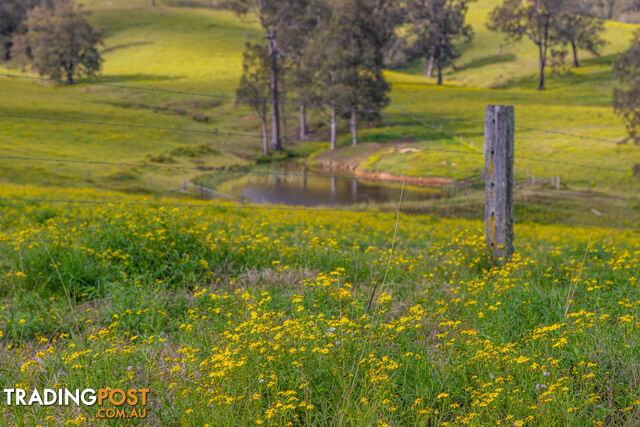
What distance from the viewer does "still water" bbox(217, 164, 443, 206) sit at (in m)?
38.1

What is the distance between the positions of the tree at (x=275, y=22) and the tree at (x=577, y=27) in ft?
164

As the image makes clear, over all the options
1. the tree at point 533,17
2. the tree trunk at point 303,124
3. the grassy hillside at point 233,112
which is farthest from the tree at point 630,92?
the tree at point 533,17

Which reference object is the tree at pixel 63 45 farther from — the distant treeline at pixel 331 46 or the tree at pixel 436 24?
the tree at pixel 436 24

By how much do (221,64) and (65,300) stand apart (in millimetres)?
105842

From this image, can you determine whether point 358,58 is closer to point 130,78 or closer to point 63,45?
point 130,78

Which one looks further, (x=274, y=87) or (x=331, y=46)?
(x=274, y=87)

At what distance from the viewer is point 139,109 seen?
78438 mm

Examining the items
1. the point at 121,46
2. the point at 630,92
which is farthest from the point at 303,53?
the point at 121,46

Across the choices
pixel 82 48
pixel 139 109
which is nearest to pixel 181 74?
pixel 82 48

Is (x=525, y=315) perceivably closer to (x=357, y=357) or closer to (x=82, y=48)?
(x=357, y=357)

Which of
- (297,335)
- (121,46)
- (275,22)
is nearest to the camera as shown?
(297,335)

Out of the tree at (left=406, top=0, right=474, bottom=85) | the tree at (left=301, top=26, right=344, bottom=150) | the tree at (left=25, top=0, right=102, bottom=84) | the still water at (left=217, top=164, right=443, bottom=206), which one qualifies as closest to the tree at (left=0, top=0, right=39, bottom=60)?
the tree at (left=25, top=0, right=102, bottom=84)

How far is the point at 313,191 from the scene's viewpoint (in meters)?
43.4

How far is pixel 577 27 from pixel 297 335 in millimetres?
104384
